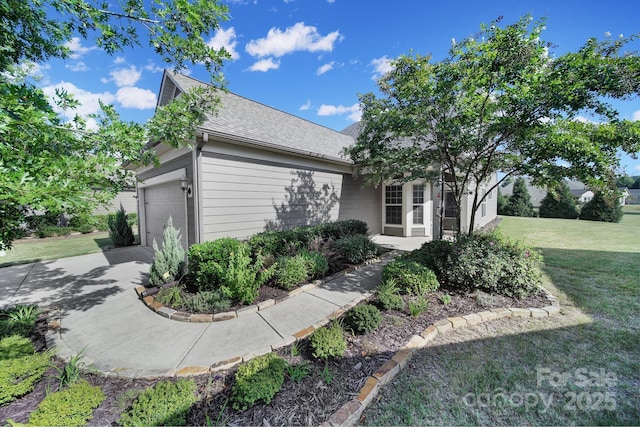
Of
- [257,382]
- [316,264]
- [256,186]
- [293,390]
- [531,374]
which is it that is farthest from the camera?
[256,186]

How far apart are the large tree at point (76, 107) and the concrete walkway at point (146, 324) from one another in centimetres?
169

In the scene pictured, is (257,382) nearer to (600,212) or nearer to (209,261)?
(209,261)

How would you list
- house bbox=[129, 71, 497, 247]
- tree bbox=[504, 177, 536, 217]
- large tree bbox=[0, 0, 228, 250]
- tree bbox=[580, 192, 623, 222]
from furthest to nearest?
tree bbox=[504, 177, 536, 217]
tree bbox=[580, 192, 623, 222]
house bbox=[129, 71, 497, 247]
large tree bbox=[0, 0, 228, 250]

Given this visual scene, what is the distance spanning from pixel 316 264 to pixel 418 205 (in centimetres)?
668

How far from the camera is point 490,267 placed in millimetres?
4027

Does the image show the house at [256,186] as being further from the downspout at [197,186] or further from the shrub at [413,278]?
the shrub at [413,278]

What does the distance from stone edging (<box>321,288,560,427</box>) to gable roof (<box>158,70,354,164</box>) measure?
485 cm

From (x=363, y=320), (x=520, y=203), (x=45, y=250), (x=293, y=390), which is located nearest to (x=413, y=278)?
(x=363, y=320)

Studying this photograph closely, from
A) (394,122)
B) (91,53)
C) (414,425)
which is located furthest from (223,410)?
(91,53)

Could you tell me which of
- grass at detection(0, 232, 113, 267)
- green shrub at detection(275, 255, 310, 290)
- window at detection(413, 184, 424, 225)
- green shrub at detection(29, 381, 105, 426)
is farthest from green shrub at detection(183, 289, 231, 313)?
window at detection(413, 184, 424, 225)

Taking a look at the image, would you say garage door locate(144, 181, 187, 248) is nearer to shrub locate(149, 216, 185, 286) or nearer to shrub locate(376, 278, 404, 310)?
shrub locate(149, 216, 185, 286)

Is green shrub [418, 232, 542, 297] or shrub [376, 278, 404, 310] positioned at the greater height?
green shrub [418, 232, 542, 297]

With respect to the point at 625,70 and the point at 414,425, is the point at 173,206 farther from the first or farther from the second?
the point at 625,70

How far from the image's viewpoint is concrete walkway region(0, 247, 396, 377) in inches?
108
